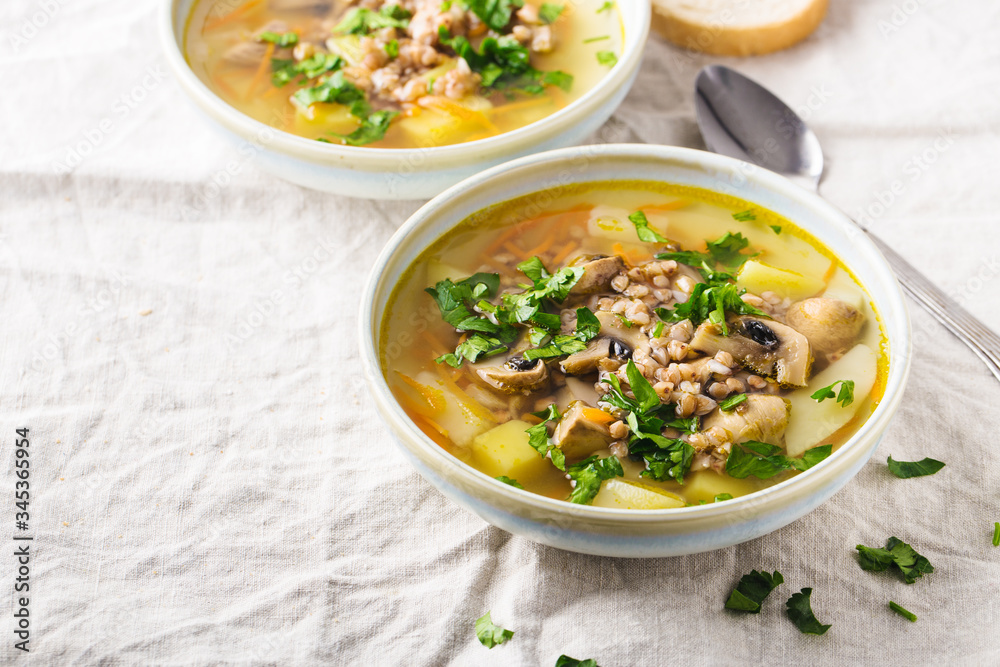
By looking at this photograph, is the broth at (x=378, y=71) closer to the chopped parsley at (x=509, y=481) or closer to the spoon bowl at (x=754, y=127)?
the spoon bowl at (x=754, y=127)

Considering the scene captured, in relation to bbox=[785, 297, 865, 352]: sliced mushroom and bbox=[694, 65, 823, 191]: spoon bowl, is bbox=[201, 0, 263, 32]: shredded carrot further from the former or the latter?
bbox=[785, 297, 865, 352]: sliced mushroom

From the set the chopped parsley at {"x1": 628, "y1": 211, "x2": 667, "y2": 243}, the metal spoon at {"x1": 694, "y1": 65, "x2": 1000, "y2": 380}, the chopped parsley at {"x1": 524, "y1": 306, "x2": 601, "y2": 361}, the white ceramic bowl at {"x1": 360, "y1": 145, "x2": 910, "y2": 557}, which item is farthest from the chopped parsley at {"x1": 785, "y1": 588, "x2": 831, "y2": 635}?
the metal spoon at {"x1": 694, "y1": 65, "x2": 1000, "y2": 380}

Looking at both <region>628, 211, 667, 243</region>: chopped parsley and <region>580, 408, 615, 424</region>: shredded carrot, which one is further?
<region>628, 211, 667, 243</region>: chopped parsley

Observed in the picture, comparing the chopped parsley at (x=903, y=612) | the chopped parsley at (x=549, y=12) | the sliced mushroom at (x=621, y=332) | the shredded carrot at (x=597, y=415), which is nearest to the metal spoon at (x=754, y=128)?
the chopped parsley at (x=549, y=12)

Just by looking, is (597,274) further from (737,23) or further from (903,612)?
(737,23)

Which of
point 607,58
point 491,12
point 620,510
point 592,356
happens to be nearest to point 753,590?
point 620,510

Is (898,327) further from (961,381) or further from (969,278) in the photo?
(969,278)

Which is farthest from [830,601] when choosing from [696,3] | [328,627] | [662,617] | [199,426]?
[696,3]
